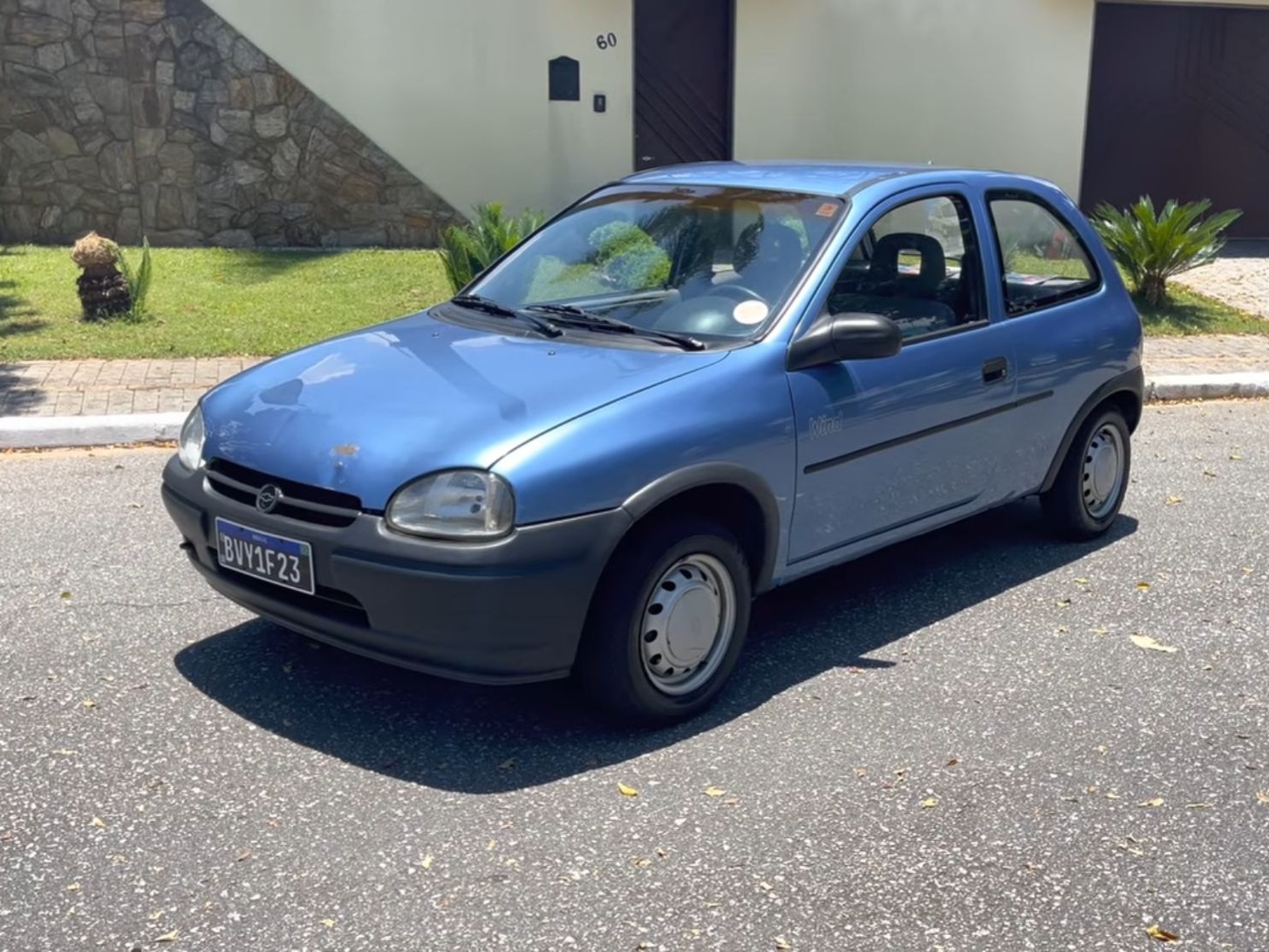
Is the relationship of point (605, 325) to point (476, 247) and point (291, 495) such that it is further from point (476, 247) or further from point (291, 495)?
point (476, 247)

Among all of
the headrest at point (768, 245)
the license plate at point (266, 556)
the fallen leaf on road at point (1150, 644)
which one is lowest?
the fallen leaf on road at point (1150, 644)

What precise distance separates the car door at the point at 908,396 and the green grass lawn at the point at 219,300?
5597 millimetres

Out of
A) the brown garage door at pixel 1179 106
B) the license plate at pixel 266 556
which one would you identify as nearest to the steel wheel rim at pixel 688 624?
the license plate at pixel 266 556

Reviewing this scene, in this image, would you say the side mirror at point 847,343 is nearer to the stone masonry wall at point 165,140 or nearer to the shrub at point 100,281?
the shrub at point 100,281

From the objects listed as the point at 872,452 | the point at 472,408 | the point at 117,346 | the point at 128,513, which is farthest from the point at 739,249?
the point at 117,346

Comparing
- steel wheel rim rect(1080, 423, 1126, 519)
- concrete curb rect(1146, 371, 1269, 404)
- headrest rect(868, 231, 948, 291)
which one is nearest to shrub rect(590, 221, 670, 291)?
headrest rect(868, 231, 948, 291)

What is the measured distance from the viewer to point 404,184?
1405 cm

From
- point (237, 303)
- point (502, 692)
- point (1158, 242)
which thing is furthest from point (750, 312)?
point (1158, 242)

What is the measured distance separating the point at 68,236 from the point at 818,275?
10.7 metres

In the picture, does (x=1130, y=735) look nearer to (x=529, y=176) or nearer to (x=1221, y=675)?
(x=1221, y=675)

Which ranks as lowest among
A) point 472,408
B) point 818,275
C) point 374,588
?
point 374,588

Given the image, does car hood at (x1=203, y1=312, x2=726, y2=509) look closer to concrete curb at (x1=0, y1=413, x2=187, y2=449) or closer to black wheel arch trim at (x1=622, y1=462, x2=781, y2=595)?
black wheel arch trim at (x1=622, y1=462, x2=781, y2=595)

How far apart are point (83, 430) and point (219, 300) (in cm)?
369

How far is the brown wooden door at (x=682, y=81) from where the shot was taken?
14695 mm
